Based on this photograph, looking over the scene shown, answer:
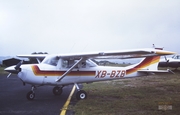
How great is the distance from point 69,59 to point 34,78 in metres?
1.68

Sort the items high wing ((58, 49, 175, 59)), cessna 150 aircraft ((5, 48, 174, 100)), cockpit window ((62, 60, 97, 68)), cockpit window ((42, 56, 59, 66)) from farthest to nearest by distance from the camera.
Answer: cockpit window ((62, 60, 97, 68)), cockpit window ((42, 56, 59, 66)), cessna 150 aircraft ((5, 48, 174, 100)), high wing ((58, 49, 175, 59))

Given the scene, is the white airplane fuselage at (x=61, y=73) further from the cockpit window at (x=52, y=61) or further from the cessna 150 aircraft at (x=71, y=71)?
the cockpit window at (x=52, y=61)

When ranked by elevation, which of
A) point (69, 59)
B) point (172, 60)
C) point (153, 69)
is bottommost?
point (172, 60)

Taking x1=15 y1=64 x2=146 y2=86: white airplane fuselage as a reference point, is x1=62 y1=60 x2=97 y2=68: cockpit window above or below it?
above

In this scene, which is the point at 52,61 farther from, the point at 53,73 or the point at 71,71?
the point at 71,71

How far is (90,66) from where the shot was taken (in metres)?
9.02

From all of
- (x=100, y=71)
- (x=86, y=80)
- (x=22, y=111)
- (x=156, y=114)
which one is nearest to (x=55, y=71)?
(x=86, y=80)

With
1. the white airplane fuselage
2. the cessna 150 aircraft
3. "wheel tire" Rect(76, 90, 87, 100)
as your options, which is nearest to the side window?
the cessna 150 aircraft

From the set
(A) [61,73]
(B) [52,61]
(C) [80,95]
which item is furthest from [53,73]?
(C) [80,95]

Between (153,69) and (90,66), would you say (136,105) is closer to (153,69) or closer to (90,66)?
(90,66)

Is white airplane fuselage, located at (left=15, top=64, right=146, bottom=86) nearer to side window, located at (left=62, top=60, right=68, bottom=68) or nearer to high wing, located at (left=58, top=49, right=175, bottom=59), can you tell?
side window, located at (left=62, top=60, right=68, bottom=68)

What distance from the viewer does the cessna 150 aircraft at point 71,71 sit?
7.63 m

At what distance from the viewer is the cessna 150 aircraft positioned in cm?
763

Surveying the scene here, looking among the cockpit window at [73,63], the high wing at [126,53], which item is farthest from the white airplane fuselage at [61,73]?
the high wing at [126,53]
